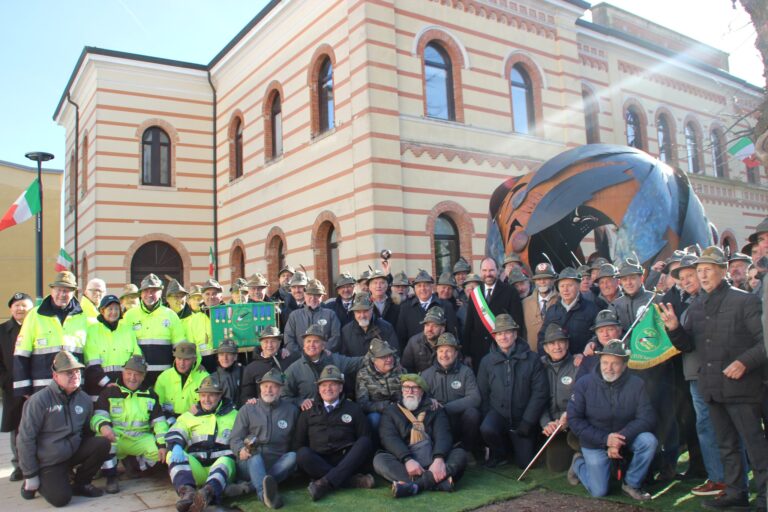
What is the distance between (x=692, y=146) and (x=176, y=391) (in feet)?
76.6

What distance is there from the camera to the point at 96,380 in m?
7.74

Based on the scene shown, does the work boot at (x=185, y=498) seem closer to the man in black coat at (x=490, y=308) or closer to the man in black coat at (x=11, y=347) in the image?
the man in black coat at (x=11, y=347)

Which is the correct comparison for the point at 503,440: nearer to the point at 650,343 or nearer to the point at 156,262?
the point at 650,343

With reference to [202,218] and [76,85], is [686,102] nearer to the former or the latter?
[202,218]

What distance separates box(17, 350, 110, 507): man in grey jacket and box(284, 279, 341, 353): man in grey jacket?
2.62 m

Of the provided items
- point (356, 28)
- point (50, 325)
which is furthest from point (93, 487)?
point (356, 28)

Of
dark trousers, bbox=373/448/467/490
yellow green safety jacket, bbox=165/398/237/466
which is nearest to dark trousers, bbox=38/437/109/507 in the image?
yellow green safety jacket, bbox=165/398/237/466

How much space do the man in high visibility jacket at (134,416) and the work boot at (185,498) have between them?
1183 millimetres

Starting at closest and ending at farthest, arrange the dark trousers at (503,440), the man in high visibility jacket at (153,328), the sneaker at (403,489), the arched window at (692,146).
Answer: the sneaker at (403,489)
the dark trousers at (503,440)
the man in high visibility jacket at (153,328)
the arched window at (692,146)

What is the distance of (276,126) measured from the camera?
64.2 feet

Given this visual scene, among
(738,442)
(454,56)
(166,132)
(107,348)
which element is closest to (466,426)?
(738,442)

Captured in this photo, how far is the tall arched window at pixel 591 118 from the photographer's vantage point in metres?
21.2

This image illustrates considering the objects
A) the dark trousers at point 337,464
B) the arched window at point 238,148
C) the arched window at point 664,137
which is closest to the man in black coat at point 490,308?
the dark trousers at point 337,464

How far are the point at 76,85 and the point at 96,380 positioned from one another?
1940 cm
